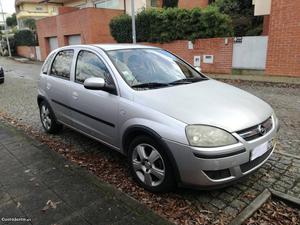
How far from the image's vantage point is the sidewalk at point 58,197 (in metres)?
2.77

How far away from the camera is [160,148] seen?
2910 millimetres

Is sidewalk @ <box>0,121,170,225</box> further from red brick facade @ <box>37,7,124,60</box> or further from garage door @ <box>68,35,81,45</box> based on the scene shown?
garage door @ <box>68,35,81,45</box>

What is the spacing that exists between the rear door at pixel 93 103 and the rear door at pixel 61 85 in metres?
0.23

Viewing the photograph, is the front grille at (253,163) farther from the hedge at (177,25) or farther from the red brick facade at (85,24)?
the red brick facade at (85,24)

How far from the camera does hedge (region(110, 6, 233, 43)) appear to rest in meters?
11.7

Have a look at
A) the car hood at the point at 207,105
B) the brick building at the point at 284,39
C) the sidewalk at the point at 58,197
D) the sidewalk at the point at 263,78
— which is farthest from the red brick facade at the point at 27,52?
the car hood at the point at 207,105

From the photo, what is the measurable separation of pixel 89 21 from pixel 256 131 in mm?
18278

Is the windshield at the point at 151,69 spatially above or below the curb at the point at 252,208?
above

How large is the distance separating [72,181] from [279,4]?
9438 mm

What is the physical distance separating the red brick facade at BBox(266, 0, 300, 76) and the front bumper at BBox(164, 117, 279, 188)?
26.3 feet

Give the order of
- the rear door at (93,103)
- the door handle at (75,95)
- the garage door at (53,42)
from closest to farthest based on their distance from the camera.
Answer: the rear door at (93,103)
the door handle at (75,95)
the garage door at (53,42)

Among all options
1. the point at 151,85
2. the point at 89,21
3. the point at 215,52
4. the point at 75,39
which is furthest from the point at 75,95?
the point at 75,39

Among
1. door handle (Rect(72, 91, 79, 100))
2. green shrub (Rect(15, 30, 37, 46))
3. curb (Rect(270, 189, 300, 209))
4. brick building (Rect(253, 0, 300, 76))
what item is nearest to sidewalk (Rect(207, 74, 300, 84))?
brick building (Rect(253, 0, 300, 76))

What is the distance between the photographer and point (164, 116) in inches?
114
